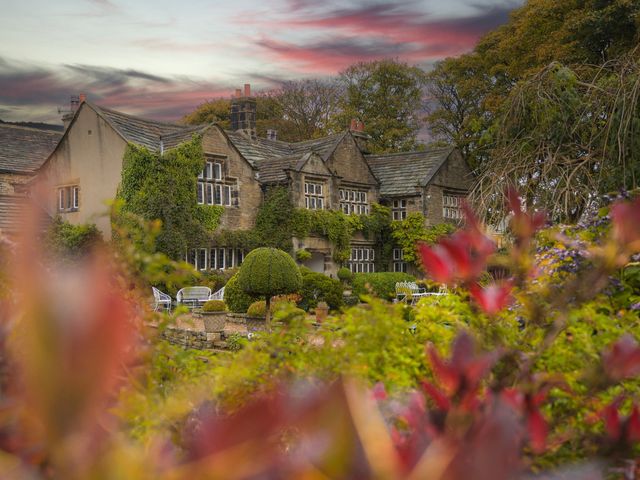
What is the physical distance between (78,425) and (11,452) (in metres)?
0.28

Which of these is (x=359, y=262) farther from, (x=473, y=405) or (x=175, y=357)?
(x=473, y=405)

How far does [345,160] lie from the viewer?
30.0 metres

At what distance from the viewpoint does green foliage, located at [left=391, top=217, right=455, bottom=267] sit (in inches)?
1182

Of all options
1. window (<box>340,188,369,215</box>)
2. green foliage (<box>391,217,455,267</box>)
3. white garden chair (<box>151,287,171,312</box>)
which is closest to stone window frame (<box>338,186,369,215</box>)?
window (<box>340,188,369,215</box>)

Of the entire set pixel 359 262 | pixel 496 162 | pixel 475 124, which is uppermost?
pixel 475 124

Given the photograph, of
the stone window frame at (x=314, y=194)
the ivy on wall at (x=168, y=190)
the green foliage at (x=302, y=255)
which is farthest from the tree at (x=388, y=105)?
the ivy on wall at (x=168, y=190)

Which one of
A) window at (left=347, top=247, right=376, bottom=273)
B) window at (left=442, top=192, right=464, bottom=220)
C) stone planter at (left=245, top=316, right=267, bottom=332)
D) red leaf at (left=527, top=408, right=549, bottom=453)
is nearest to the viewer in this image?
red leaf at (left=527, top=408, right=549, bottom=453)

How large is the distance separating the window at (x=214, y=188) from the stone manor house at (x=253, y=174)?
38 millimetres

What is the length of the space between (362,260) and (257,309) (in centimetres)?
1251

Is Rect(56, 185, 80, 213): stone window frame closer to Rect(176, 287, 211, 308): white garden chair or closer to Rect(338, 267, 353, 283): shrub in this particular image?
Rect(176, 287, 211, 308): white garden chair

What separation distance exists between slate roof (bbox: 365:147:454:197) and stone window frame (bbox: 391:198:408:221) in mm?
554

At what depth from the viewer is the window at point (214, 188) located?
2517cm

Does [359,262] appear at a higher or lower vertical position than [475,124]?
lower

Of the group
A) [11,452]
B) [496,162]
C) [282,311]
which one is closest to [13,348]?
[11,452]
